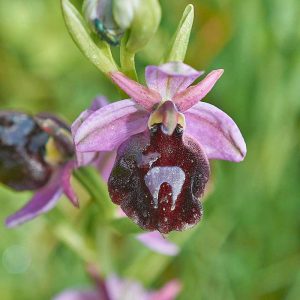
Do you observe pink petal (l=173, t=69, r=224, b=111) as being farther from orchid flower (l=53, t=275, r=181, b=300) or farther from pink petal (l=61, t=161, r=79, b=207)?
orchid flower (l=53, t=275, r=181, b=300)

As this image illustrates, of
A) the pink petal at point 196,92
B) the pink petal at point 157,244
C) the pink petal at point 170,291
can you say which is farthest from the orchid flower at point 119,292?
the pink petal at point 196,92

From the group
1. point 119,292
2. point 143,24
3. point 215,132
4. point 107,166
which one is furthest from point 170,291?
point 143,24

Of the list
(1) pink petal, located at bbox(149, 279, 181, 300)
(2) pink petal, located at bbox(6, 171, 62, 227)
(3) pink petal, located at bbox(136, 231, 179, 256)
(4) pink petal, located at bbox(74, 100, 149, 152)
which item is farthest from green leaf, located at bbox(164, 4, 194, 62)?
(1) pink petal, located at bbox(149, 279, 181, 300)

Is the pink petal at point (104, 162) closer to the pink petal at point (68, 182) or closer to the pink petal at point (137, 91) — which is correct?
the pink petal at point (68, 182)

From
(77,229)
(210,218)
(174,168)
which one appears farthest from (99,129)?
(210,218)

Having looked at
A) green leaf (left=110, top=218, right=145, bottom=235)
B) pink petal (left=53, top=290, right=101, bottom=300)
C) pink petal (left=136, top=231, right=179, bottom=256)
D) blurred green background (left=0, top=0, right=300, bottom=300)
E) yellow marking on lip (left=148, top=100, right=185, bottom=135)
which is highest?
yellow marking on lip (left=148, top=100, right=185, bottom=135)
